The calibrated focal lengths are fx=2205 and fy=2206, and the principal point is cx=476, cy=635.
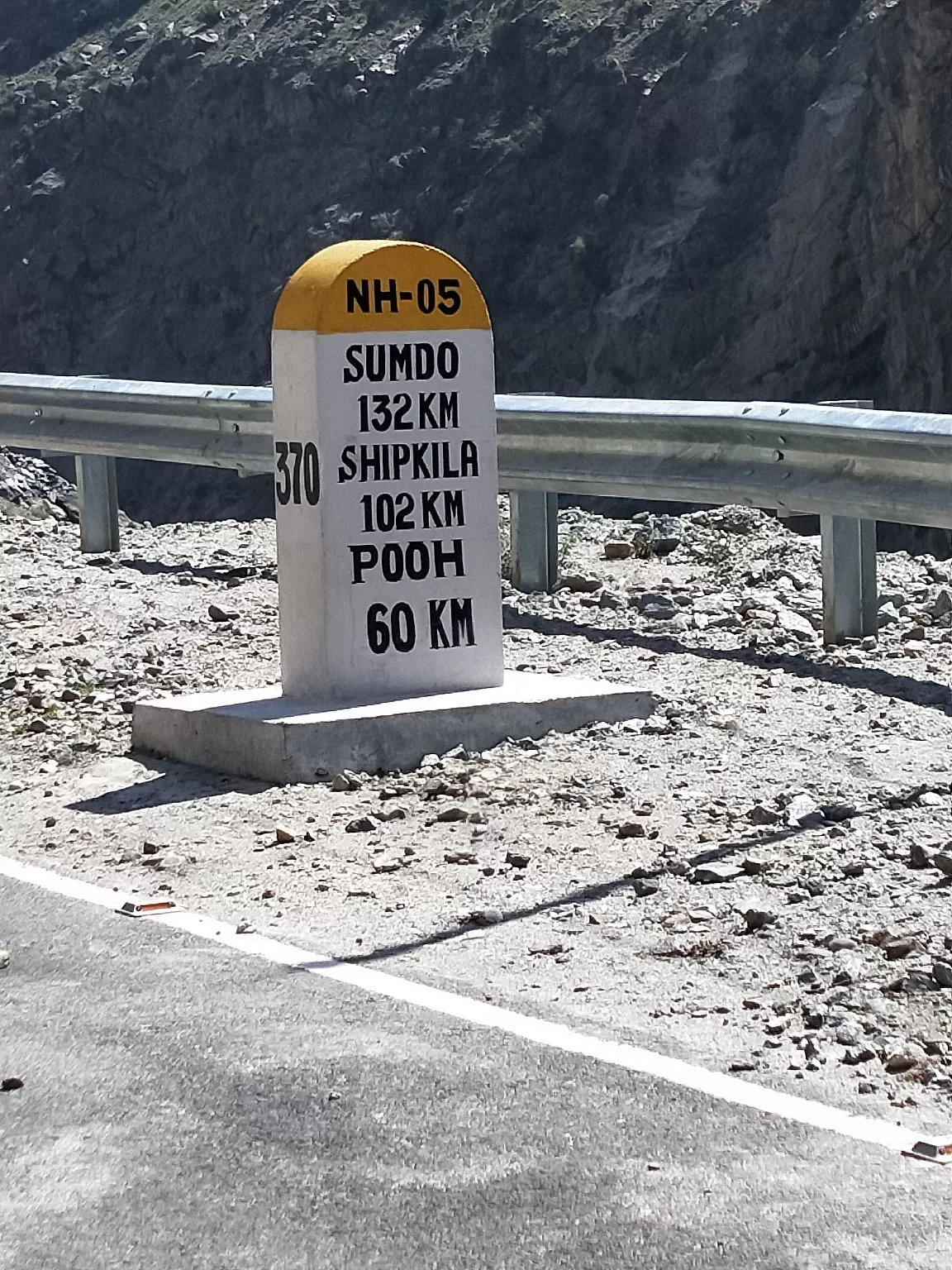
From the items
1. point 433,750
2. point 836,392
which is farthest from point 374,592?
point 836,392

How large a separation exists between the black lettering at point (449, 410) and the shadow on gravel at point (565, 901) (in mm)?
2500

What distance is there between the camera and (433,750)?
7902 millimetres

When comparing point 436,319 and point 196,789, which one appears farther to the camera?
point 436,319

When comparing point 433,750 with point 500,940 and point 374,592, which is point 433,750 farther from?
point 500,940

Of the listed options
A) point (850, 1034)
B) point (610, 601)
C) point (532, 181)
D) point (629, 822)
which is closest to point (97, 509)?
point (610, 601)

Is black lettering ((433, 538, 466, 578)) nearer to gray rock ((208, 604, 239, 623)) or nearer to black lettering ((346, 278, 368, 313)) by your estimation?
black lettering ((346, 278, 368, 313))

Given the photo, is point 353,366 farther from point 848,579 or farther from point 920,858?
point 920,858

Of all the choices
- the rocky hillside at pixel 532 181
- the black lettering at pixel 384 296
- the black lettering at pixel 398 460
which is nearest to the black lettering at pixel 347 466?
the black lettering at pixel 398 460

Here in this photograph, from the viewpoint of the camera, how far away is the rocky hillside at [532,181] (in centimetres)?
3594

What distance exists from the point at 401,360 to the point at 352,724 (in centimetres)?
143

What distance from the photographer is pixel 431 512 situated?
27.5 ft

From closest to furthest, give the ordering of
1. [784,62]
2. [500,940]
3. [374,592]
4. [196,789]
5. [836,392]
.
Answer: [500,940] → [196,789] → [374,592] → [836,392] → [784,62]

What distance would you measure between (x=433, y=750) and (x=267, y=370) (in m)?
36.7

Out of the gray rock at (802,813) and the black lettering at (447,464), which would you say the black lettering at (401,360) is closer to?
the black lettering at (447,464)
